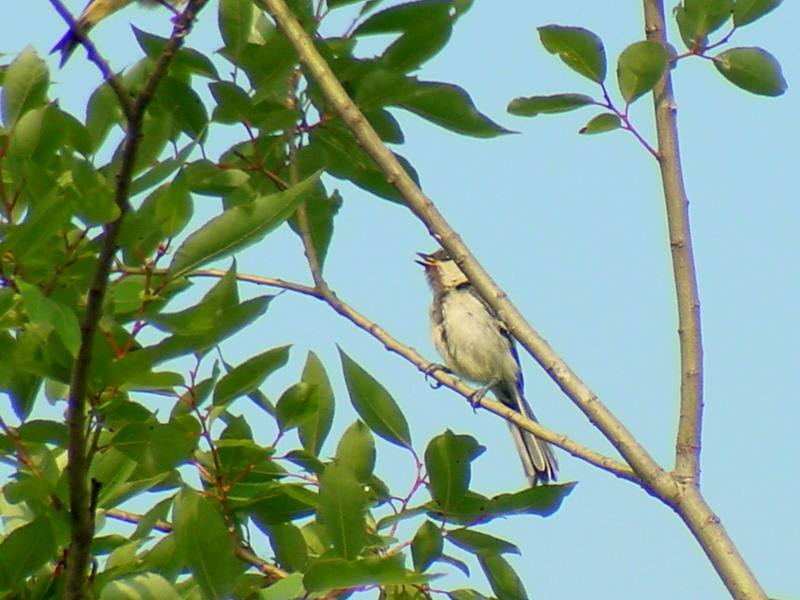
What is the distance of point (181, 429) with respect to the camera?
7.78 feet

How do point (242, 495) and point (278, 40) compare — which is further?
point (278, 40)

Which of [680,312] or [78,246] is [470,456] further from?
[78,246]

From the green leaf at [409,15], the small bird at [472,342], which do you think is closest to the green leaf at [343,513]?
the green leaf at [409,15]

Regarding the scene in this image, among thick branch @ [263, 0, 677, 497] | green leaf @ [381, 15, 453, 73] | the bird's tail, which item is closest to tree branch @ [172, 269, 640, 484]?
thick branch @ [263, 0, 677, 497]

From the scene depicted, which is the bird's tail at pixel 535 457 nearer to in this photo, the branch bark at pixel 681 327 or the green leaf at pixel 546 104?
the green leaf at pixel 546 104

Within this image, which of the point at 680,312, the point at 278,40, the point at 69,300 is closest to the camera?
the point at 69,300

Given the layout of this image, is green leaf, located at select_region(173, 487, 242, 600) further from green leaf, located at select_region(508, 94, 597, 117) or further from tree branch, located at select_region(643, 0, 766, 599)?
green leaf, located at select_region(508, 94, 597, 117)

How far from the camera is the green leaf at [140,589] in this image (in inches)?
80.2

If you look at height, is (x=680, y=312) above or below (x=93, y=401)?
above

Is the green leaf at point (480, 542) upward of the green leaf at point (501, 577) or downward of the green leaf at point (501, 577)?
upward

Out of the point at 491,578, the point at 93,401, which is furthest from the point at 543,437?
the point at 93,401

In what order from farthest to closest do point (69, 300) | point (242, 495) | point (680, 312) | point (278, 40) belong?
point (278, 40), point (242, 495), point (680, 312), point (69, 300)

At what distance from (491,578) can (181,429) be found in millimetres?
630

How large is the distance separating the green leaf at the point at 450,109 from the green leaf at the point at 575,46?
231 mm
